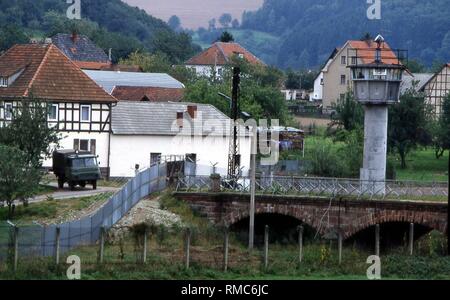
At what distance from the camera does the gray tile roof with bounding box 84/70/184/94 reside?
313 feet

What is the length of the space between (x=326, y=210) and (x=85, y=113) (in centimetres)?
1711

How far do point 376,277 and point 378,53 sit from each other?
22.2 metres

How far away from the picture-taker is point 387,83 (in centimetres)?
5947

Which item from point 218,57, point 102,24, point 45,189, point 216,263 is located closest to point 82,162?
point 45,189

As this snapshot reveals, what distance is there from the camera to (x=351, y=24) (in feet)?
593

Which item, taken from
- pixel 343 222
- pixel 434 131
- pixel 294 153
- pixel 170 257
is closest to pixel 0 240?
pixel 170 257

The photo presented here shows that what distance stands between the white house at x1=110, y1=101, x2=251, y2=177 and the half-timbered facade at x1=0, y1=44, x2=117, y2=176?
0.73m

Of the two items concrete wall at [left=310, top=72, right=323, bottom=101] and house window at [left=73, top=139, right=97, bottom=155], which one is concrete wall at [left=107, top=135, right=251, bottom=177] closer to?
house window at [left=73, top=139, right=97, bottom=155]

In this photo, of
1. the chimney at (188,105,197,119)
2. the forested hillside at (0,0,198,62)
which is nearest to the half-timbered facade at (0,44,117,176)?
the chimney at (188,105,197,119)

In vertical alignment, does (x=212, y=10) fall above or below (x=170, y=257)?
above

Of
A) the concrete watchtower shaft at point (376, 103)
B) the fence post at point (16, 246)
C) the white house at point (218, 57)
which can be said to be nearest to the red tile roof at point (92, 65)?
the white house at point (218, 57)
